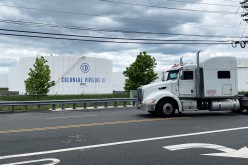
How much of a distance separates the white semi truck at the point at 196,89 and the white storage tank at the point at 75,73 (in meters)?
51.9

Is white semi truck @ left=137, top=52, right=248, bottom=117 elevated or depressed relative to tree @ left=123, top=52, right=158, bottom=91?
depressed

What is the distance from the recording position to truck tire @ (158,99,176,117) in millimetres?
15336

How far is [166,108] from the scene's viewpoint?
50.6ft

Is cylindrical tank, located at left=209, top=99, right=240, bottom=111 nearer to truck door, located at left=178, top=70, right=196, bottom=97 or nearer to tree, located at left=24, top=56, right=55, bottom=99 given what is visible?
truck door, located at left=178, top=70, right=196, bottom=97

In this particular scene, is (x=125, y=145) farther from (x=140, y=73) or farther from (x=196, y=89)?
(x=140, y=73)

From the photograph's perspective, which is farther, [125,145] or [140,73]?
[140,73]

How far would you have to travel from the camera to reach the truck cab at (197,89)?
615 inches

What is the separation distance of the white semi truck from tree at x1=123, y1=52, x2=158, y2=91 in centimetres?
2821

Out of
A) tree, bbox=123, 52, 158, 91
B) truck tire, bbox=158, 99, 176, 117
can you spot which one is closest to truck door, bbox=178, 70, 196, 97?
truck tire, bbox=158, 99, 176, 117

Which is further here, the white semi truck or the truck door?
the truck door

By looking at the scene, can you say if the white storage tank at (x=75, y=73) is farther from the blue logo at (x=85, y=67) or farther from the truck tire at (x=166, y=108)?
the truck tire at (x=166, y=108)

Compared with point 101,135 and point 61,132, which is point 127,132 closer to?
point 101,135

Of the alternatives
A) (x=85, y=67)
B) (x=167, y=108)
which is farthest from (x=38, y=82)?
(x=167, y=108)

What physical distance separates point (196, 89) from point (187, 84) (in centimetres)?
52
